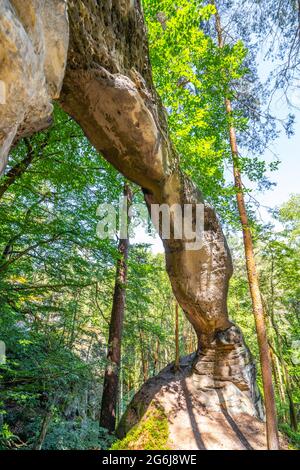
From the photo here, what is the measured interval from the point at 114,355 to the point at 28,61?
7.63 meters

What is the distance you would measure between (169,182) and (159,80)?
10.5ft

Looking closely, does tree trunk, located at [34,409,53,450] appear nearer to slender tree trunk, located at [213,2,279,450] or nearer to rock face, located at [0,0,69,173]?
slender tree trunk, located at [213,2,279,450]

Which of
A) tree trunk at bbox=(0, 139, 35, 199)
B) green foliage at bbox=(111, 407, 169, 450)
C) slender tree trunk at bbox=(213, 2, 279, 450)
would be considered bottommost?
green foliage at bbox=(111, 407, 169, 450)

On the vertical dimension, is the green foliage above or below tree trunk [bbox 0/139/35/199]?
below

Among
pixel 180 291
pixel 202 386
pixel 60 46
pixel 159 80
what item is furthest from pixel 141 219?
pixel 60 46

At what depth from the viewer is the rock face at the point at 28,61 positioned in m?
1.94

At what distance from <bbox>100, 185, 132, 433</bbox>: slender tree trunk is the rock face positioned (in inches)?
189

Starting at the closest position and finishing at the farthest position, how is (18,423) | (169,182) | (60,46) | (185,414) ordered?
(60,46), (169,182), (185,414), (18,423)

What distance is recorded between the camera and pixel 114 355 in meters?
8.16

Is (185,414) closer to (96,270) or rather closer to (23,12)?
(96,270)

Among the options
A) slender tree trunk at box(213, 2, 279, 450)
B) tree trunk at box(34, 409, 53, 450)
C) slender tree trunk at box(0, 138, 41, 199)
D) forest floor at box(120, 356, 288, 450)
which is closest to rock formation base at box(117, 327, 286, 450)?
forest floor at box(120, 356, 288, 450)

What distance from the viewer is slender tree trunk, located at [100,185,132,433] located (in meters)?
7.57

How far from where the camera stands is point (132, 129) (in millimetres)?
4891

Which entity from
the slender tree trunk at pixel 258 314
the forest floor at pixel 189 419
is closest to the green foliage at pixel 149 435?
the forest floor at pixel 189 419
